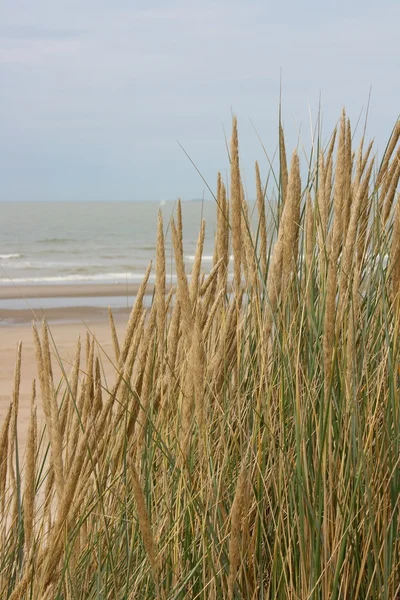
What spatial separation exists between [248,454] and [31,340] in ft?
29.8

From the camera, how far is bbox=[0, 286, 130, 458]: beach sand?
6.51 meters

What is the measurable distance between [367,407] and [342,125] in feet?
1.62

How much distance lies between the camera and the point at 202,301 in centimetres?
134

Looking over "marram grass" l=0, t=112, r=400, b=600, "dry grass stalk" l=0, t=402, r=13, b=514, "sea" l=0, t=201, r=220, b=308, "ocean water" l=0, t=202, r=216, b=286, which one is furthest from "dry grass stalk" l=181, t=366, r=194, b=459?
"ocean water" l=0, t=202, r=216, b=286

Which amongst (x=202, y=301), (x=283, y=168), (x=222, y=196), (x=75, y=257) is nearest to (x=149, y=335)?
(x=202, y=301)

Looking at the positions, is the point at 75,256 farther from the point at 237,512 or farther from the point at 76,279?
the point at 237,512

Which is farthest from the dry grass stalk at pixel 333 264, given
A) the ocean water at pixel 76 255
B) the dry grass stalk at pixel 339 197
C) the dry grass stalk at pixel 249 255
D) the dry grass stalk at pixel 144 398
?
the ocean water at pixel 76 255

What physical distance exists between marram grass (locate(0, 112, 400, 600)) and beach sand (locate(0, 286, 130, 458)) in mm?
4017

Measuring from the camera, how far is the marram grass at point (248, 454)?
1014 mm

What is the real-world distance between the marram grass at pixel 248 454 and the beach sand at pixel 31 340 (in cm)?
402

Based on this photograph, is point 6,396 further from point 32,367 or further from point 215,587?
point 215,587

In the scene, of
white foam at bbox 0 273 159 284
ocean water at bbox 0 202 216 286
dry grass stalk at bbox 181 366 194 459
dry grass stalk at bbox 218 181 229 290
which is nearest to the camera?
dry grass stalk at bbox 181 366 194 459

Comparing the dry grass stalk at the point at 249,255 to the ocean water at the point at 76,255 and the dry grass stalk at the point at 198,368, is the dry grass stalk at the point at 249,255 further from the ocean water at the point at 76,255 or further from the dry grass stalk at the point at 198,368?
the ocean water at the point at 76,255

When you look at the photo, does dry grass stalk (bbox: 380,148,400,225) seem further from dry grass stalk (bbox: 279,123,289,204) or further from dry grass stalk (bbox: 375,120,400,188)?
dry grass stalk (bbox: 279,123,289,204)
